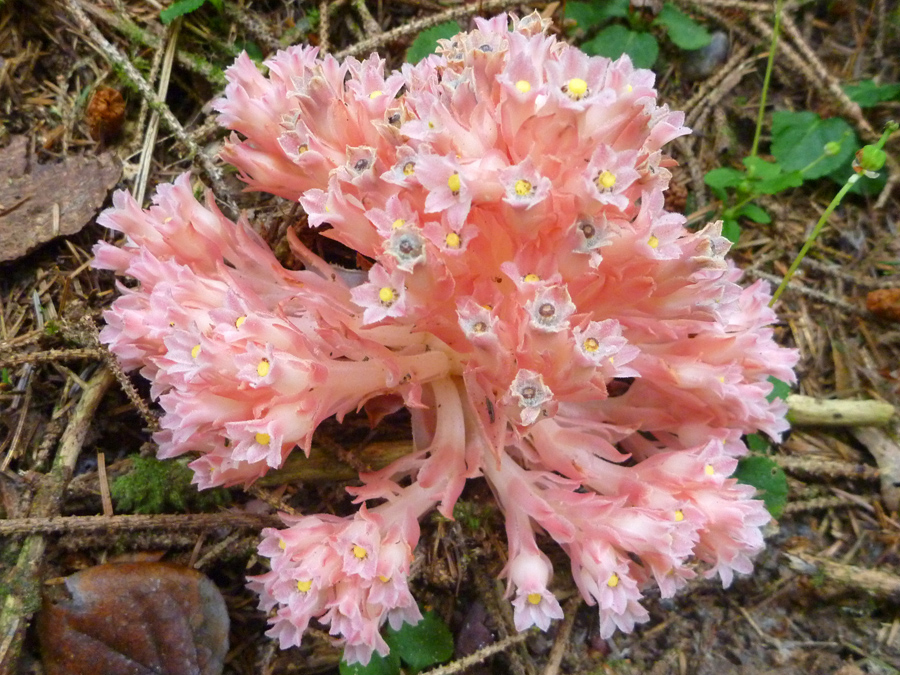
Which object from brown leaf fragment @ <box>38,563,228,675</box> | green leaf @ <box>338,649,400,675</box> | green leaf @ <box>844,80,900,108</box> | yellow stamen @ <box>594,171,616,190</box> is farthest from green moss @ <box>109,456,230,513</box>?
green leaf @ <box>844,80,900,108</box>

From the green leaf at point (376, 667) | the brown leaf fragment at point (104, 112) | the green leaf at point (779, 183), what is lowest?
the green leaf at point (376, 667)

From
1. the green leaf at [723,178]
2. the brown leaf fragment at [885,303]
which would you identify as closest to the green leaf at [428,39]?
the green leaf at [723,178]

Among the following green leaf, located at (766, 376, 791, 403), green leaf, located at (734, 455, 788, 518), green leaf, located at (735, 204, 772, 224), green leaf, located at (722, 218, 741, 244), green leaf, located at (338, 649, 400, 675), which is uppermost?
green leaf, located at (735, 204, 772, 224)

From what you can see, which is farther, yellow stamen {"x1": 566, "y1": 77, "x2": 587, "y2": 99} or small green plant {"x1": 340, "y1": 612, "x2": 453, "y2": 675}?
small green plant {"x1": 340, "y1": 612, "x2": 453, "y2": 675}

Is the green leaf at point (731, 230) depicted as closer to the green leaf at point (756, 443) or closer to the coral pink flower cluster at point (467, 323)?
the coral pink flower cluster at point (467, 323)

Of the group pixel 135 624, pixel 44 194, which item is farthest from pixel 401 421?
pixel 44 194

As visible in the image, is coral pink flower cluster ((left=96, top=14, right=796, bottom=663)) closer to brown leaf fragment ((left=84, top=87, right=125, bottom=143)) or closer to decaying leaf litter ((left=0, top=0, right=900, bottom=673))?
decaying leaf litter ((left=0, top=0, right=900, bottom=673))

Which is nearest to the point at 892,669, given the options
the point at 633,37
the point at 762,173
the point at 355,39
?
the point at 762,173

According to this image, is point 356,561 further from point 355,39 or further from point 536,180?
point 355,39
